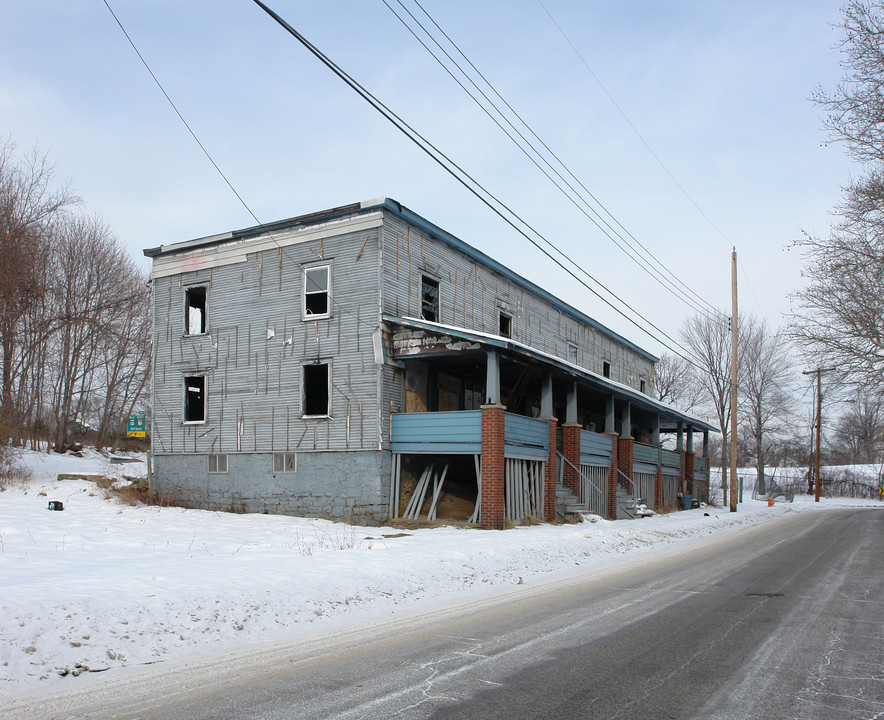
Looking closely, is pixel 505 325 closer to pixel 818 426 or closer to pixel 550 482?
pixel 550 482

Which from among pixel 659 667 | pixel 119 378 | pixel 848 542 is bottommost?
pixel 848 542

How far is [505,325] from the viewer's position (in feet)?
87.1

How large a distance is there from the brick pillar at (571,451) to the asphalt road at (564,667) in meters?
12.6

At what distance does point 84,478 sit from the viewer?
2706 cm

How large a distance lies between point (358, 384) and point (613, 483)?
34.5ft

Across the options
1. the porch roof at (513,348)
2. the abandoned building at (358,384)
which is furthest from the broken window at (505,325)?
the porch roof at (513,348)

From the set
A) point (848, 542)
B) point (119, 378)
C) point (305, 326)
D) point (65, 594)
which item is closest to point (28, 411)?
point (119, 378)

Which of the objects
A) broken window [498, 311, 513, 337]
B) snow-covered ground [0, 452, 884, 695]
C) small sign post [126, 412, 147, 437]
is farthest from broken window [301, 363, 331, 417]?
small sign post [126, 412, 147, 437]

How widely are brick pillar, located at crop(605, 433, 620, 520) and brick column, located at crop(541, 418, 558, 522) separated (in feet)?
14.7

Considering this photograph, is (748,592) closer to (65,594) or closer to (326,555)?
(326,555)

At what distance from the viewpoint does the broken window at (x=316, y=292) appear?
840 inches

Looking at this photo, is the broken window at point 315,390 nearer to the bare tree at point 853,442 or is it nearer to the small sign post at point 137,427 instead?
the small sign post at point 137,427

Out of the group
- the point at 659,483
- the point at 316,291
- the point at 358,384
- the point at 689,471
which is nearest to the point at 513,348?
the point at 358,384

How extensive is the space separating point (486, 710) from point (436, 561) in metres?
6.88
